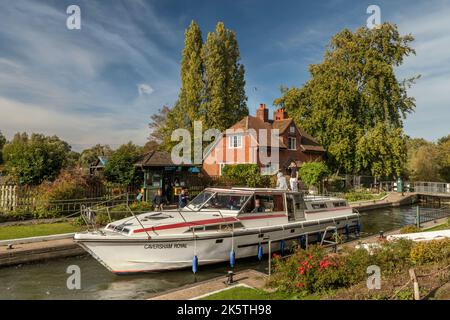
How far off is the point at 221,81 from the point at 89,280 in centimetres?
3576

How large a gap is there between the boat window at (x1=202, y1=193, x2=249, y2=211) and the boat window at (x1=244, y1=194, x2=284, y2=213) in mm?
344

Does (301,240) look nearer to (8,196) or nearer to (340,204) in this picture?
(340,204)

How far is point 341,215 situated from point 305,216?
129 inches

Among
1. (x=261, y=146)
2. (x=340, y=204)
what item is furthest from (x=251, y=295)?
(x=261, y=146)

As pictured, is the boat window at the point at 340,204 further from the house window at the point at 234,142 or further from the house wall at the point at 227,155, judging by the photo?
the house window at the point at 234,142

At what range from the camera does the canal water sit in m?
9.43

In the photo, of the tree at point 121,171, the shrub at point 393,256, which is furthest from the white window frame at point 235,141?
the shrub at point 393,256

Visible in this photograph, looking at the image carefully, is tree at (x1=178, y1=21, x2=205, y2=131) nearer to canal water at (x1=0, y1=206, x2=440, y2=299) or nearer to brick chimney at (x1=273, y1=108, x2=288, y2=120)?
brick chimney at (x1=273, y1=108, x2=288, y2=120)

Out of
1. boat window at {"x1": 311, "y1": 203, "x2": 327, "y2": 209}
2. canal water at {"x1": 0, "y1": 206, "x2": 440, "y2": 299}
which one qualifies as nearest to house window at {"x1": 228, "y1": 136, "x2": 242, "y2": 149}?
boat window at {"x1": 311, "y1": 203, "x2": 327, "y2": 209}

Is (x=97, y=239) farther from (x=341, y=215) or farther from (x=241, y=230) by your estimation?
(x=341, y=215)

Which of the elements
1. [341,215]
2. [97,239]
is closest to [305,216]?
[341,215]

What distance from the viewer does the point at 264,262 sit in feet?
43.2

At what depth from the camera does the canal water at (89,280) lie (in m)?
9.43

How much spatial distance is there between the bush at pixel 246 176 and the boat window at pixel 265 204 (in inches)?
534
